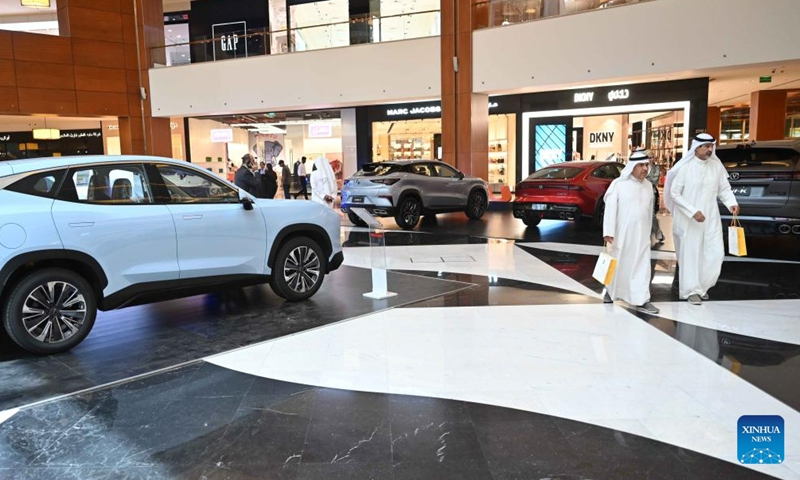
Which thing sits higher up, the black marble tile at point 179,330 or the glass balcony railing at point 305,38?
the glass balcony railing at point 305,38

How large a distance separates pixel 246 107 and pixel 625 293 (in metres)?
17.6

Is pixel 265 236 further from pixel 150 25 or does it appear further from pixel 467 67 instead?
pixel 150 25

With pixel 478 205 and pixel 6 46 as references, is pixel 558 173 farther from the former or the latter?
pixel 6 46

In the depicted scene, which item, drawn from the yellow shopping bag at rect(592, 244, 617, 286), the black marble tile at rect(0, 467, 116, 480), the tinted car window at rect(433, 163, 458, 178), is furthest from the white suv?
the tinted car window at rect(433, 163, 458, 178)

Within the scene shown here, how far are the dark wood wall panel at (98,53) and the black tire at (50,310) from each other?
63.9 feet

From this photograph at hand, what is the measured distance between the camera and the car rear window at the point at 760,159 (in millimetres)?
8016

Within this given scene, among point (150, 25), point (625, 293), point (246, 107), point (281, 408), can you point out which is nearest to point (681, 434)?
point (281, 408)

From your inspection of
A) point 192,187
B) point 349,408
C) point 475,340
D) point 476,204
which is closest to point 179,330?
point 192,187

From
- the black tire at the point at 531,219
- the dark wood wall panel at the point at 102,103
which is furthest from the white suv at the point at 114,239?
the dark wood wall panel at the point at 102,103

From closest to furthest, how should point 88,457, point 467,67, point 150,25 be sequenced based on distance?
point 88,457, point 467,67, point 150,25

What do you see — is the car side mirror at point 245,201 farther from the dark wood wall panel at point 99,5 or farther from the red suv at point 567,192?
the dark wood wall panel at point 99,5

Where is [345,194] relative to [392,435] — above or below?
above

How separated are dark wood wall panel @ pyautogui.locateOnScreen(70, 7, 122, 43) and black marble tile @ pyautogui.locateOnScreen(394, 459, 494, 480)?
75.2 feet

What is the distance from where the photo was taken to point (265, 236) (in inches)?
235
